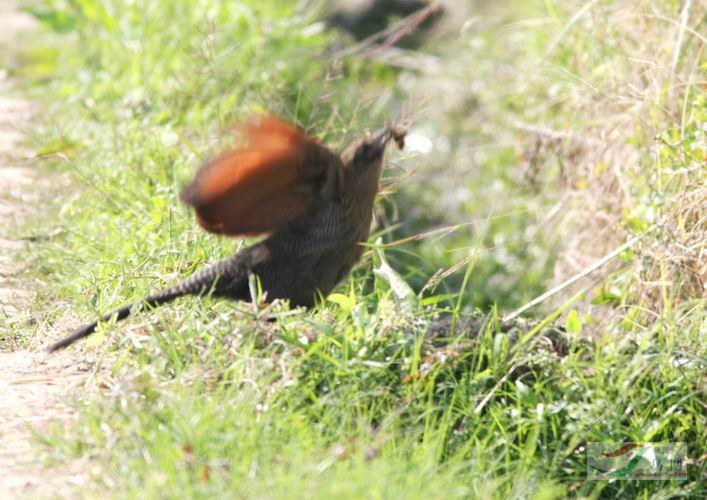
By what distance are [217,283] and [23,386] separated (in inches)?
29.1

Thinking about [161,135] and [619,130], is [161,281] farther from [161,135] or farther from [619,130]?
[619,130]

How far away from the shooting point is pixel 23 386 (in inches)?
150

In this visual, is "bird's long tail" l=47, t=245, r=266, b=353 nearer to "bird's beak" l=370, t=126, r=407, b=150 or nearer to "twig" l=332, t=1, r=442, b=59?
"bird's beak" l=370, t=126, r=407, b=150

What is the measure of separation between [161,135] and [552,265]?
9.17ft

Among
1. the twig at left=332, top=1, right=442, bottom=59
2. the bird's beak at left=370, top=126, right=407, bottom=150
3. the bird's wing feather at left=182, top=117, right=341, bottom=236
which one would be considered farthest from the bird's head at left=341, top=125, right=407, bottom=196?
the twig at left=332, top=1, right=442, bottom=59

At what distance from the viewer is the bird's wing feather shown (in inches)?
145

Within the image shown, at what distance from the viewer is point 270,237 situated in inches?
159

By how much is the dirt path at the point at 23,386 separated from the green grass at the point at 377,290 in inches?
3.4

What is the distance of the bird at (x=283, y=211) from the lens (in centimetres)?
370

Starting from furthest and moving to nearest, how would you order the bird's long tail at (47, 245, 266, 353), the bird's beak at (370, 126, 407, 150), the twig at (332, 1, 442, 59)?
the twig at (332, 1, 442, 59) → the bird's beak at (370, 126, 407, 150) → the bird's long tail at (47, 245, 266, 353)

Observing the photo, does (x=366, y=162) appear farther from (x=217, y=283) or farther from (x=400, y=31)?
(x=400, y=31)

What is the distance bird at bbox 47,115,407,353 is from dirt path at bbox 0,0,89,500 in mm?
140

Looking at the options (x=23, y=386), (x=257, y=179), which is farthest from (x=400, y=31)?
(x=23, y=386)

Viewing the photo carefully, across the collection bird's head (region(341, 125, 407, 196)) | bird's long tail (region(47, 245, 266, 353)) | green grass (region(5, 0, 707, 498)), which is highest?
bird's head (region(341, 125, 407, 196))
